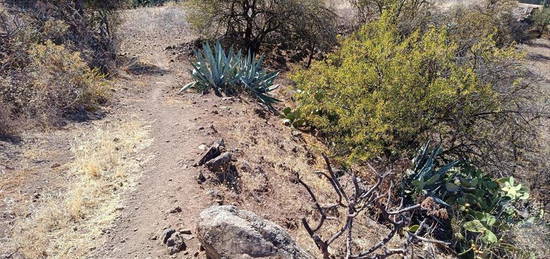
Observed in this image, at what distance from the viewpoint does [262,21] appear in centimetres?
1662

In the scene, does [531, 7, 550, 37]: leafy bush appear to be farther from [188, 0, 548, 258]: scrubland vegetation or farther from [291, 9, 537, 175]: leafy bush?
[291, 9, 537, 175]: leafy bush

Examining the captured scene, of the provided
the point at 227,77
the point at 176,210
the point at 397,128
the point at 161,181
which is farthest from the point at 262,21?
the point at 176,210

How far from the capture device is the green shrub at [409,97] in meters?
6.92

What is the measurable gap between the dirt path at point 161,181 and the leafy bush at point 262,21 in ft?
13.9

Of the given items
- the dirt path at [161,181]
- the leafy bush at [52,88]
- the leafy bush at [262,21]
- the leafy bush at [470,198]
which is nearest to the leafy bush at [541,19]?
the leafy bush at [262,21]

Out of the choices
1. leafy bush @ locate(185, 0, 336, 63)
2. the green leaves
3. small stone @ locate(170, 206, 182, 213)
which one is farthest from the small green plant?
leafy bush @ locate(185, 0, 336, 63)

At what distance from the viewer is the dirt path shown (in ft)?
13.3

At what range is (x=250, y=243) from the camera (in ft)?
10.5

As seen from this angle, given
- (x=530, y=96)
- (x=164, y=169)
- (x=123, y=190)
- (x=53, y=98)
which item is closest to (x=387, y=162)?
(x=530, y=96)

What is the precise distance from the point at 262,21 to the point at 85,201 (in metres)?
13.1

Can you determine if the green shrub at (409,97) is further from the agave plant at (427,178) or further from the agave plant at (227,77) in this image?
the agave plant at (227,77)

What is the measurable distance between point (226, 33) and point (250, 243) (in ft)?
45.1

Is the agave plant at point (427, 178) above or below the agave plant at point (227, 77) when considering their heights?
below

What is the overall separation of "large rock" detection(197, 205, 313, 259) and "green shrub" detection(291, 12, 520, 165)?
12.3 ft
